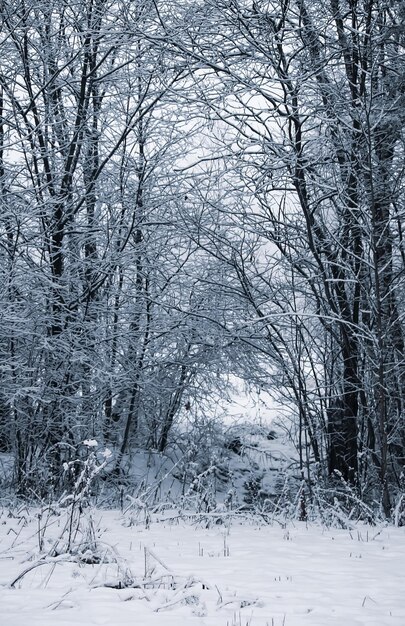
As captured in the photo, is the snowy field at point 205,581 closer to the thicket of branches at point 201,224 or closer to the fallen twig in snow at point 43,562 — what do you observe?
the fallen twig in snow at point 43,562

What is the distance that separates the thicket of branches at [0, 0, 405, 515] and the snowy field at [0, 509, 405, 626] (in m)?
2.04

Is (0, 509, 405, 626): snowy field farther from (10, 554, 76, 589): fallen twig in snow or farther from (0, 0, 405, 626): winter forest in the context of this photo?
(0, 0, 405, 626): winter forest

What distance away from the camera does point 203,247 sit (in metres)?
8.85

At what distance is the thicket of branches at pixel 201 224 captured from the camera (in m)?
7.84

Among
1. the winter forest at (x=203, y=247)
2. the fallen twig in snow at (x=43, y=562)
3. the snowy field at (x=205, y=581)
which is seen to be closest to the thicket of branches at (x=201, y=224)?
the winter forest at (x=203, y=247)

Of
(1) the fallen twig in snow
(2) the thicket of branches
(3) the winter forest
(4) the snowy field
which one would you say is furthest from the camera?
A: (2) the thicket of branches

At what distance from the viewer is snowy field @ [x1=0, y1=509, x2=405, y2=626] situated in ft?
8.87

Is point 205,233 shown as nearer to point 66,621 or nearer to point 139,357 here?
point 139,357

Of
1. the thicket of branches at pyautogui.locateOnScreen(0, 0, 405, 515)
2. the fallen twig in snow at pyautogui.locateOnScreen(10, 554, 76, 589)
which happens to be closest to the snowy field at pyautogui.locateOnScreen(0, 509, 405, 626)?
the fallen twig in snow at pyautogui.locateOnScreen(10, 554, 76, 589)

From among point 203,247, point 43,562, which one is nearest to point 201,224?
point 203,247

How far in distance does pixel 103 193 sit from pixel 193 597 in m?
9.09

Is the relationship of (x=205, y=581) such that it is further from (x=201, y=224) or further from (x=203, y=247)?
(x=201, y=224)

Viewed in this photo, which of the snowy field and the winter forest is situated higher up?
the winter forest

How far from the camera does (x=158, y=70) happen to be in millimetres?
9469
